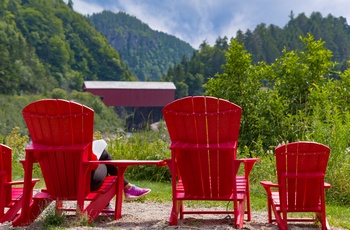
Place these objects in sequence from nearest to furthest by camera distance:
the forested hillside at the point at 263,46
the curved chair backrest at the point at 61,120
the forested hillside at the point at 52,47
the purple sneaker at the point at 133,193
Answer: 1. the curved chair backrest at the point at 61,120
2. the purple sneaker at the point at 133,193
3. the forested hillside at the point at 52,47
4. the forested hillside at the point at 263,46

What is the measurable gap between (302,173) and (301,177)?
38mm

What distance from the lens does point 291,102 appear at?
1070cm

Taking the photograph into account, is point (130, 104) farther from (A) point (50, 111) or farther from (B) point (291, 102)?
(A) point (50, 111)

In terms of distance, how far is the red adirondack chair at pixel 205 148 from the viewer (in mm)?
3986

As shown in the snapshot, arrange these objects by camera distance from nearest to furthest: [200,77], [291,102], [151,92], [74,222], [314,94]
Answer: [74,222] < [314,94] < [291,102] < [151,92] < [200,77]

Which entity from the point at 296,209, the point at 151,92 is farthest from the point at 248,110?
the point at 151,92

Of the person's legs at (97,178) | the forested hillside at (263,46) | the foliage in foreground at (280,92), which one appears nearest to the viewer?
the person's legs at (97,178)

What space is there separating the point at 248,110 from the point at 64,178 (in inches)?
259

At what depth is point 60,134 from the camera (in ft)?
13.4

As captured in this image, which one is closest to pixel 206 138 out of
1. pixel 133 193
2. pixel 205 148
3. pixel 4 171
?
pixel 205 148

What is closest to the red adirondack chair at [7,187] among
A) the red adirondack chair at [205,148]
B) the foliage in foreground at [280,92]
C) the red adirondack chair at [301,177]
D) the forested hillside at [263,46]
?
the red adirondack chair at [205,148]

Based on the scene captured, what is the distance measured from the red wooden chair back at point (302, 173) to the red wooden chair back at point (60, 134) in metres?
1.32

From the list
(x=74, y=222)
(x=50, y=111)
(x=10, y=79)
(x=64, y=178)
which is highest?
(x=10, y=79)

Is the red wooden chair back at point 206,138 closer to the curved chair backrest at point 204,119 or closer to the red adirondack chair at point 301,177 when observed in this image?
the curved chair backrest at point 204,119
